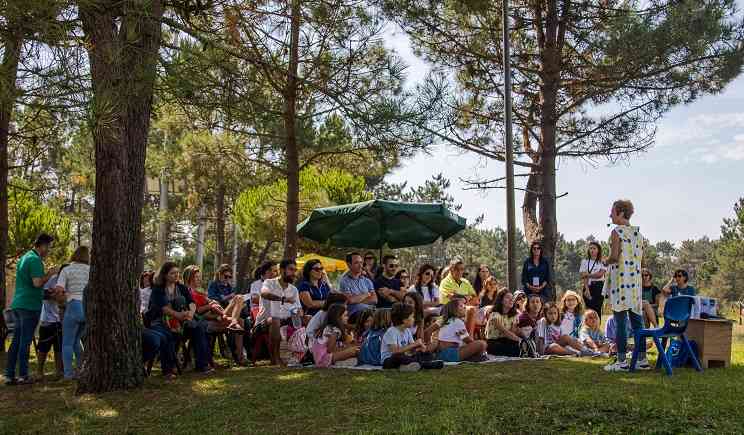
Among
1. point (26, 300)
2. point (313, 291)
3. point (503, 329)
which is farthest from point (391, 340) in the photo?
point (26, 300)

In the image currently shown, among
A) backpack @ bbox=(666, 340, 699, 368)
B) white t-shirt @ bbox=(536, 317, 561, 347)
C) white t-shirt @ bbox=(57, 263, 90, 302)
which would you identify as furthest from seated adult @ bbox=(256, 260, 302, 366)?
backpack @ bbox=(666, 340, 699, 368)

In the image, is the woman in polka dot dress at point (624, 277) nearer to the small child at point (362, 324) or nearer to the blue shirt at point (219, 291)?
the small child at point (362, 324)

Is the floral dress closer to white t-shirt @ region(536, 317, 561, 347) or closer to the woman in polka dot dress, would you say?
the woman in polka dot dress

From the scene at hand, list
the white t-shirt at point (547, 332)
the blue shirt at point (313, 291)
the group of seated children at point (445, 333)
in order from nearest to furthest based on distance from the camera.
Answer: the group of seated children at point (445, 333) < the blue shirt at point (313, 291) < the white t-shirt at point (547, 332)

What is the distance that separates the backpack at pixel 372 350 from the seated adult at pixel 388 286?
4.63 feet

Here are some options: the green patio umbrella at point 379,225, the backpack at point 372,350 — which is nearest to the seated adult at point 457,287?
the green patio umbrella at point 379,225

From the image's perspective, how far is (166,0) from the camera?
6926mm

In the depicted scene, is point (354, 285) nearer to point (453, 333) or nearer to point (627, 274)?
point (453, 333)

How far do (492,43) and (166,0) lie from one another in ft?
28.4

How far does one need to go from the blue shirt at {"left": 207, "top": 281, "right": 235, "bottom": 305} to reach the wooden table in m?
6.28

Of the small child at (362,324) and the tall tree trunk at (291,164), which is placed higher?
the tall tree trunk at (291,164)

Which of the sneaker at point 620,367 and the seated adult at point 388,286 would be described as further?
the seated adult at point 388,286

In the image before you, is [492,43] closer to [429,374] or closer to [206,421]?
[429,374]

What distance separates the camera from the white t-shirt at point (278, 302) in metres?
A: 8.71
